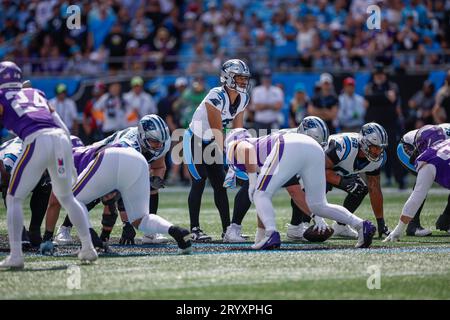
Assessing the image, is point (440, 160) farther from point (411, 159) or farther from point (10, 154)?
point (10, 154)

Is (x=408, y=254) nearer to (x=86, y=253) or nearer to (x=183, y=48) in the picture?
(x=86, y=253)

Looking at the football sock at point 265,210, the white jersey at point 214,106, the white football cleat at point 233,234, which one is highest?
the white jersey at point 214,106

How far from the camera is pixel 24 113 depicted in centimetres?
845

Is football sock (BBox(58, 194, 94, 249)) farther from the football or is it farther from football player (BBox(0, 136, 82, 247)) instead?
the football

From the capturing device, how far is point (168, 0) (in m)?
24.4

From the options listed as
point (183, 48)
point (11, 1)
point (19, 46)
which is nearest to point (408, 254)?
point (183, 48)

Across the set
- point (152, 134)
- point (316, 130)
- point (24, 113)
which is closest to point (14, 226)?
point (24, 113)

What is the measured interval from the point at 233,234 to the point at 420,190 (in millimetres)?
2052

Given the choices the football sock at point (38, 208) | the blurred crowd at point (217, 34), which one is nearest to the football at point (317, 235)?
the football sock at point (38, 208)

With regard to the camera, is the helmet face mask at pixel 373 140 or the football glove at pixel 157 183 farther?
the helmet face mask at pixel 373 140

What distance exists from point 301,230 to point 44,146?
3.75 metres

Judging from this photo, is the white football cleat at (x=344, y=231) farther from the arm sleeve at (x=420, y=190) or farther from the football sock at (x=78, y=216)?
the football sock at (x=78, y=216)

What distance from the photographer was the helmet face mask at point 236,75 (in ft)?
35.7

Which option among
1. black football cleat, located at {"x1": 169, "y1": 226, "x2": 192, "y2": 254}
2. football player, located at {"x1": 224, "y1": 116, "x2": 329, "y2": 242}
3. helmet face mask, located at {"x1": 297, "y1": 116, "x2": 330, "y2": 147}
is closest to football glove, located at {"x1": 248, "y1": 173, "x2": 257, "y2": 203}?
football player, located at {"x1": 224, "y1": 116, "x2": 329, "y2": 242}
